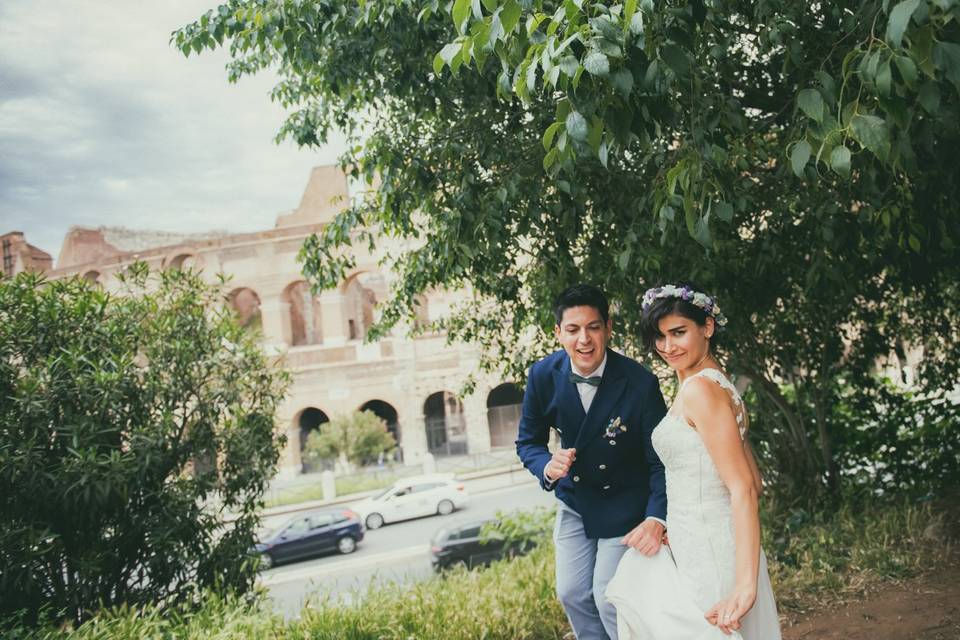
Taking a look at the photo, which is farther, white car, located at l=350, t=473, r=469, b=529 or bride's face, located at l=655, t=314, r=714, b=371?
white car, located at l=350, t=473, r=469, b=529

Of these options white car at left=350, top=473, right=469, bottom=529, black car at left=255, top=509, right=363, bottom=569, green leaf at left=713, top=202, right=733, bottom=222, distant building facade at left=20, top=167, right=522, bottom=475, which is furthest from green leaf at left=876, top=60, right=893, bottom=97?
distant building facade at left=20, top=167, right=522, bottom=475

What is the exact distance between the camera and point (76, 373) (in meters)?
5.27

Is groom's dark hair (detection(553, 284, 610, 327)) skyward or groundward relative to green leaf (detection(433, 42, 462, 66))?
groundward

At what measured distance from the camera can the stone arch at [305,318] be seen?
3092 centimetres

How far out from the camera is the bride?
223 cm

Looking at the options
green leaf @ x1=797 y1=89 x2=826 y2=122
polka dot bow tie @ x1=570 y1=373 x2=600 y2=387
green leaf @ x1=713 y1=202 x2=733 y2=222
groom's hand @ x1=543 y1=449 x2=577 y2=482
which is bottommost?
groom's hand @ x1=543 y1=449 x2=577 y2=482

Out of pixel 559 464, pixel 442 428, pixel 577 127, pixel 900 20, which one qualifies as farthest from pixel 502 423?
pixel 900 20

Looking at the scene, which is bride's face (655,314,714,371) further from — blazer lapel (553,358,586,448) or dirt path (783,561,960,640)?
dirt path (783,561,960,640)

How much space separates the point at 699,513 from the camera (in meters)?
2.39

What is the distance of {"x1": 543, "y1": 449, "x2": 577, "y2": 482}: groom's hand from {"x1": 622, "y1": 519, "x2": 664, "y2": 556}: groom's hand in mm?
353

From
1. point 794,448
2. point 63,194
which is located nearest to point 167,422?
point 794,448

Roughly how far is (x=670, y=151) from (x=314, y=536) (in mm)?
13981

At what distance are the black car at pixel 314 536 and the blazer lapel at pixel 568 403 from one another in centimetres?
1397

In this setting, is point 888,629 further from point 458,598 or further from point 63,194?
point 63,194
